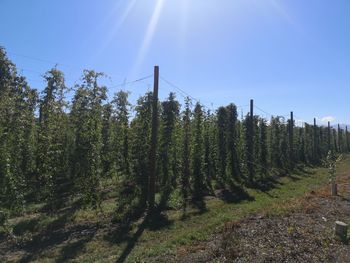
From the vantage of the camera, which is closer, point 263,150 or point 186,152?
point 186,152

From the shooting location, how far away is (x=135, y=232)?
13883mm

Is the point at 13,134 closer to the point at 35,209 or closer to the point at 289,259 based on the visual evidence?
the point at 289,259

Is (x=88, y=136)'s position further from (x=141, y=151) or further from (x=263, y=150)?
(x=263, y=150)

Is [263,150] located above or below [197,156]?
above

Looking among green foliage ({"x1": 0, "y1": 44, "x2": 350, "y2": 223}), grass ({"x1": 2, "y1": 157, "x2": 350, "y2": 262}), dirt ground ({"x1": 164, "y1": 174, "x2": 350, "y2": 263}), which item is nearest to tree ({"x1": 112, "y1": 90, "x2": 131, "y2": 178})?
green foliage ({"x1": 0, "y1": 44, "x2": 350, "y2": 223})

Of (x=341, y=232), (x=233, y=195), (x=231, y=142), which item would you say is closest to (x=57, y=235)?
(x=341, y=232)

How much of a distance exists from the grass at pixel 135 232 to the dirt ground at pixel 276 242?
26.8 inches

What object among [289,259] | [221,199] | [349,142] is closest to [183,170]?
[221,199]

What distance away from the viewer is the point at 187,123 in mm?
23828

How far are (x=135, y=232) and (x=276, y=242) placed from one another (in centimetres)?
523

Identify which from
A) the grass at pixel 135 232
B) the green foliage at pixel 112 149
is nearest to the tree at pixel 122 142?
the green foliage at pixel 112 149

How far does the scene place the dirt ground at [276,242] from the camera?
32.4ft

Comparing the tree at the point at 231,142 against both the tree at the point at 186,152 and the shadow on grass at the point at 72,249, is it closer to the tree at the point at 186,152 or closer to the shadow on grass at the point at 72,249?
the tree at the point at 186,152

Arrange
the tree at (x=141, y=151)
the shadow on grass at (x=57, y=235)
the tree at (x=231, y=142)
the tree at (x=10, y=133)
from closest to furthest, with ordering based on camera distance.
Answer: the tree at (x=10, y=133)
the shadow on grass at (x=57, y=235)
the tree at (x=141, y=151)
the tree at (x=231, y=142)
